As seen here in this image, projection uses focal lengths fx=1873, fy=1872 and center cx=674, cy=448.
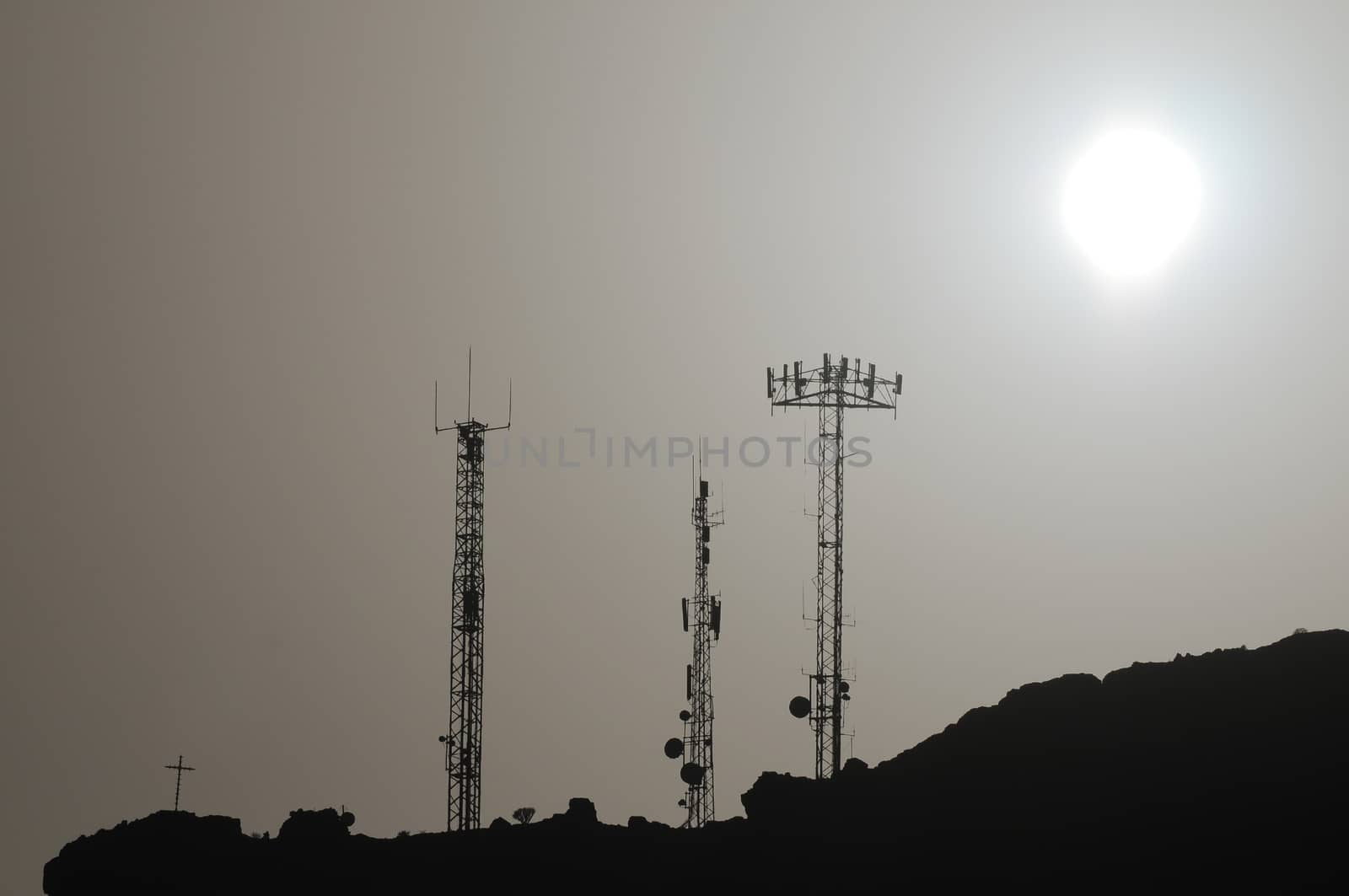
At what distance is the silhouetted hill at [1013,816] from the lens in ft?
172

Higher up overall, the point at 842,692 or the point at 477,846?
the point at 842,692

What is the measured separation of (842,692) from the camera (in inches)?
2923

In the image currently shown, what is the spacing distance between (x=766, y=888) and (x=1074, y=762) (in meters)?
9.99

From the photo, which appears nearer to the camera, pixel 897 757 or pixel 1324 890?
pixel 1324 890

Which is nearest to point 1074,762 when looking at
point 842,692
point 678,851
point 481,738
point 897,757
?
point 897,757

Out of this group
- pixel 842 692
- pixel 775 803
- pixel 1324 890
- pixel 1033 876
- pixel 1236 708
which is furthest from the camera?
pixel 842 692

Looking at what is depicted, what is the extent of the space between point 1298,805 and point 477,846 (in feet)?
88.1

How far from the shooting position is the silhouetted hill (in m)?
52.5

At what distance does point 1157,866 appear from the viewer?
5159cm

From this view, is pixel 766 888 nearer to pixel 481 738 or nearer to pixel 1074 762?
pixel 1074 762

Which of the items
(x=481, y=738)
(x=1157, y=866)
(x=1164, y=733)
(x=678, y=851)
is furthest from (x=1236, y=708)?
(x=481, y=738)

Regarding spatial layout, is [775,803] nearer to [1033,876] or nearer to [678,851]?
[678,851]

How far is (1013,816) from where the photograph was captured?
5531cm

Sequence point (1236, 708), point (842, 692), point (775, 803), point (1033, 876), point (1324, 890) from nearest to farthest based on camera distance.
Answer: point (1324, 890) < point (1033, 876) < point (1236, 708) < point (775, 803) < point (842, 692)
